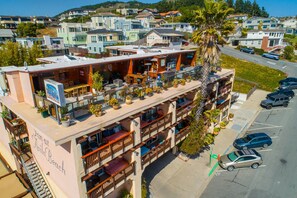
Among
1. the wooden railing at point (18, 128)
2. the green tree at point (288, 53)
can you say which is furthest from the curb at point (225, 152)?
the green tree at point (288, 53)

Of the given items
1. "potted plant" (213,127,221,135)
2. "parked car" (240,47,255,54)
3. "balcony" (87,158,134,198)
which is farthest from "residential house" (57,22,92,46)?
"balcony" (87,158,134,198)

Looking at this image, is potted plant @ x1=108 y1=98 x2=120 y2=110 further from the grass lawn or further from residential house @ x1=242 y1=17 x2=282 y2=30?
residential house @ x1=242 y1=17 x2=282 y2=30

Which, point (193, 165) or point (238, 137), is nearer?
point (193, 165)

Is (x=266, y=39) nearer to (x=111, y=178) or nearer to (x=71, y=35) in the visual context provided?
(x=71, y=35)

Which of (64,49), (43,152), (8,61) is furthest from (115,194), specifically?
(64,49)

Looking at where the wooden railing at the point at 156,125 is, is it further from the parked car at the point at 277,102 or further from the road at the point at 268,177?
the parked car at the point at 277,102

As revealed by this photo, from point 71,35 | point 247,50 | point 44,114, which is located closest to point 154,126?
point 44,114

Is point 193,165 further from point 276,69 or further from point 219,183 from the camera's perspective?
point 276,69

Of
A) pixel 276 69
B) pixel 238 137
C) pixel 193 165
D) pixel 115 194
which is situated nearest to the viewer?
pixel 115 194
